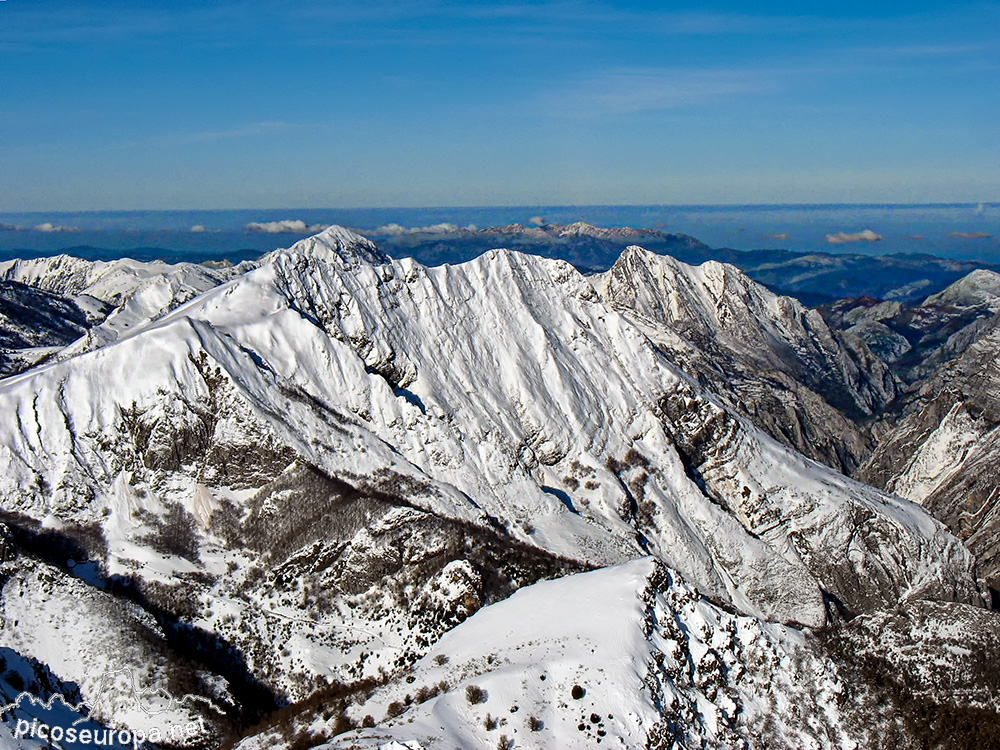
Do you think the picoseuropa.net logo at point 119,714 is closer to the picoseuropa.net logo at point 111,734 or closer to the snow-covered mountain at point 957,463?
the picoseuropa.net logo at point 111,734

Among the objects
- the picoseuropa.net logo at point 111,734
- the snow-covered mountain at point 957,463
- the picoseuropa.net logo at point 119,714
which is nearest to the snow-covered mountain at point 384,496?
the picoseuropa.net logo at point 119,714

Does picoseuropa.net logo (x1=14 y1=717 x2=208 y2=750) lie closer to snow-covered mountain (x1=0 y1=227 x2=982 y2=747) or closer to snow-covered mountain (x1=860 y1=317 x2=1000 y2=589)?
snow-covered mountain (x1=0 y1=227 x2=982 y2=747)

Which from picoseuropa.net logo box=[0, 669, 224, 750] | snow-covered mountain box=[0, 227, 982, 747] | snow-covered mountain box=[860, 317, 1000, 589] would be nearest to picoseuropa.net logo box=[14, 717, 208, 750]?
picoseuropa.net logo box=[0, 669, 224, 750]

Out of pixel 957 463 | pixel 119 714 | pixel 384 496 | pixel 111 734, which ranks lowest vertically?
pixel 957 463

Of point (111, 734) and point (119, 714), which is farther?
point (119, 714)

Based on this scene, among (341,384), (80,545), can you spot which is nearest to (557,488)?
(341,384)

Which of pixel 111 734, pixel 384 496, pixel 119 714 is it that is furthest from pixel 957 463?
pixel 111 734

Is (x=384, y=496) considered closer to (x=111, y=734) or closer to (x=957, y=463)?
(x=111, y=734)
